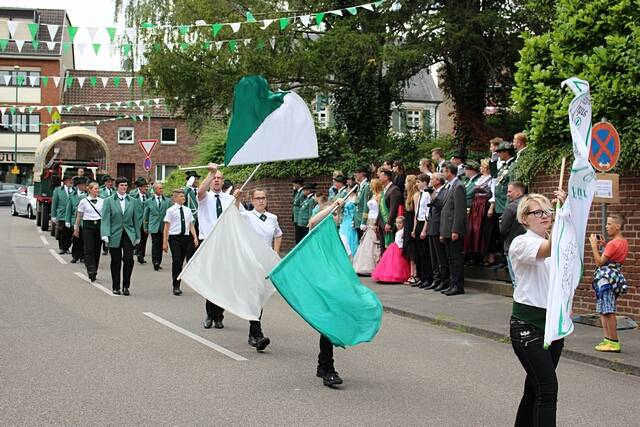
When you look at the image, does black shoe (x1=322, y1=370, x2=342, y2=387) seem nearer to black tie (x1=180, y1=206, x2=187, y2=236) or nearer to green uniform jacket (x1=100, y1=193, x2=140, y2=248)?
black tie (x1=180, y1=206, x2=187, y2=236)

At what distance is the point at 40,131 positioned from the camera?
6619 cm

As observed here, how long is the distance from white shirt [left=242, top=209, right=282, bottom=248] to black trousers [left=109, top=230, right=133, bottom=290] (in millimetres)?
5115

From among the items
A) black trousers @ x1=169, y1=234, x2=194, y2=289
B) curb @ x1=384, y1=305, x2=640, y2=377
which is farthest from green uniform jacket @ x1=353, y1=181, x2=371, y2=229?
curb @ x1=384, y1=305, x2=640, y2=377

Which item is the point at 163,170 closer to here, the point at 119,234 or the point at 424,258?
the point at 424,258

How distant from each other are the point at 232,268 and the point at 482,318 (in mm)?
4602

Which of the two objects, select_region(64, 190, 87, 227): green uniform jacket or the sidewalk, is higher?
select_region(64, 190, 87, 227): green uniform jacket

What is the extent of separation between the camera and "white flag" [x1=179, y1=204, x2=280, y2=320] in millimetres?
9750

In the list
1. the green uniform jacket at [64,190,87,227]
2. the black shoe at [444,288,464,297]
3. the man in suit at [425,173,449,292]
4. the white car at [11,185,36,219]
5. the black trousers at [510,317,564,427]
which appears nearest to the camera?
the black trousers at [510,317,564,427]

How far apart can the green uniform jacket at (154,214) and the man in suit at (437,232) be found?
8151mm

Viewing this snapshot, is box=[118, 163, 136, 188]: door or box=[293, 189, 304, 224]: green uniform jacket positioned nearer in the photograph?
box=[293, 189, 304, 224]: green uniform jacket

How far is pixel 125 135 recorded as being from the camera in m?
62.3

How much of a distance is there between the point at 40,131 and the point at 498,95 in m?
48.8

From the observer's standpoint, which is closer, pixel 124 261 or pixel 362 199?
pixel 124 261

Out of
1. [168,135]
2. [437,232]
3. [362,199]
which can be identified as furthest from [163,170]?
[437,232]
